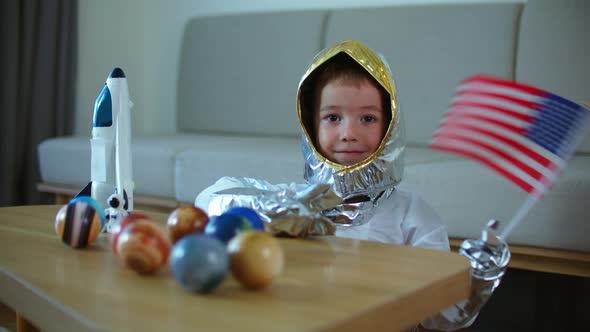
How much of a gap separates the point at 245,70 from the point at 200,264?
7.03ft

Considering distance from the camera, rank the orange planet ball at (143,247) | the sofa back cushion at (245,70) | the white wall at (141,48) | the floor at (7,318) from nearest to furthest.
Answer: the orange planet ball at (143,247)
the floor at (7,318)
the sofa back cushion at (245,70)
the white wall at (141,48)

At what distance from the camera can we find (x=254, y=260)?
2.16 feet

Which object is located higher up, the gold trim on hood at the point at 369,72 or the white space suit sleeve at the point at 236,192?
the gold trim on hood at the point at 369,72

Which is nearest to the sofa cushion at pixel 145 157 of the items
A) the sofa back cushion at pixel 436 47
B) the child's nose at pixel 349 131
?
the sofa back cushion at pixel 436 47

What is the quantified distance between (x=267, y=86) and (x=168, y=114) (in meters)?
0.80

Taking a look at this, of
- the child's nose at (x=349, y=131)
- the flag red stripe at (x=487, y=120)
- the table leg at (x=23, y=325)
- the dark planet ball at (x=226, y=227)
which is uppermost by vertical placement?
the flag red stripe at (x=487, y=120)

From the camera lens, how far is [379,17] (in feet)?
7.88

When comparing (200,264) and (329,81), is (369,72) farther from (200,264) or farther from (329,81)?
(200,264)

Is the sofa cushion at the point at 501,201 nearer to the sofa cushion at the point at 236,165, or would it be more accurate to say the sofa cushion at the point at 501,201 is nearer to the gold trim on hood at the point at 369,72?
the sofa cushion at the point at 236,165

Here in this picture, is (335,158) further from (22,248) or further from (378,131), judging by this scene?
(22,248)

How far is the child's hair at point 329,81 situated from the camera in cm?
129

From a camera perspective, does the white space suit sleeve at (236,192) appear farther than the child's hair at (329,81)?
No

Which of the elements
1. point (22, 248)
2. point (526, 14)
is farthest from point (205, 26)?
point (22, 248)

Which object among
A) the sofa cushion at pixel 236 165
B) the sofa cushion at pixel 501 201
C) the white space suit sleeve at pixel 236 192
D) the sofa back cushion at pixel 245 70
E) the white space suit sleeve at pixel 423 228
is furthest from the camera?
the sofa back cushion at pixel 245 70
